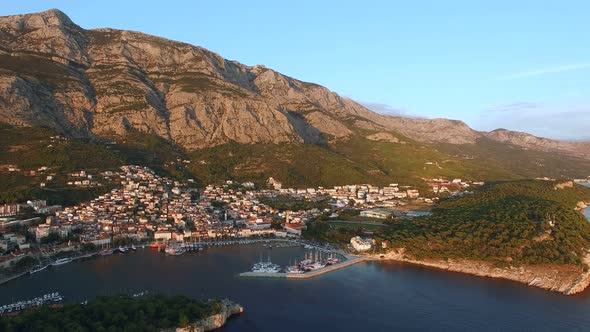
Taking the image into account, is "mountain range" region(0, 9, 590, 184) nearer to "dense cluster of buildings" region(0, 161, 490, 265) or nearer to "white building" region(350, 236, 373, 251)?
"dense cluster of buildings" region(0, 161, 490, 265)

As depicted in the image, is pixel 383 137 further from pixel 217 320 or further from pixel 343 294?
pixel 217 320

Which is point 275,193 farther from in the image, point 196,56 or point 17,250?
point 196,56

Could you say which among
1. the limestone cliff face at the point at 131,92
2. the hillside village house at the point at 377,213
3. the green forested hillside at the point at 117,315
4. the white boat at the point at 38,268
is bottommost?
the white boat at the point at 38,268

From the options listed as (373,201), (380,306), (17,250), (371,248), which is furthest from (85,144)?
(380,306)

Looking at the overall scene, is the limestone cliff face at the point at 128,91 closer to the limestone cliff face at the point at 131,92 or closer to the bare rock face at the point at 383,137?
the limestone cliff face at the point at 131,92

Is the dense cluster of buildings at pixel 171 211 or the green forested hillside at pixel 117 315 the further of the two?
the dense cluster of buildings at pixel 171 211

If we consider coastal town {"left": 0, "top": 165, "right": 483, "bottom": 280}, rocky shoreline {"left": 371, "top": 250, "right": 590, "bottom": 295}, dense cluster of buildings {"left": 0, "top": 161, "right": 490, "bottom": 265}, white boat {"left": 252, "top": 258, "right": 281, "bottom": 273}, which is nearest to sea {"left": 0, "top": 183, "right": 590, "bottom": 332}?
rocky shoreline {"left": 371, "top": 250, "right": 590, "bottom": 295}

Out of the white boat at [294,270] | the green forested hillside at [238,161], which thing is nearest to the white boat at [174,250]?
the white boat at [294,270]
